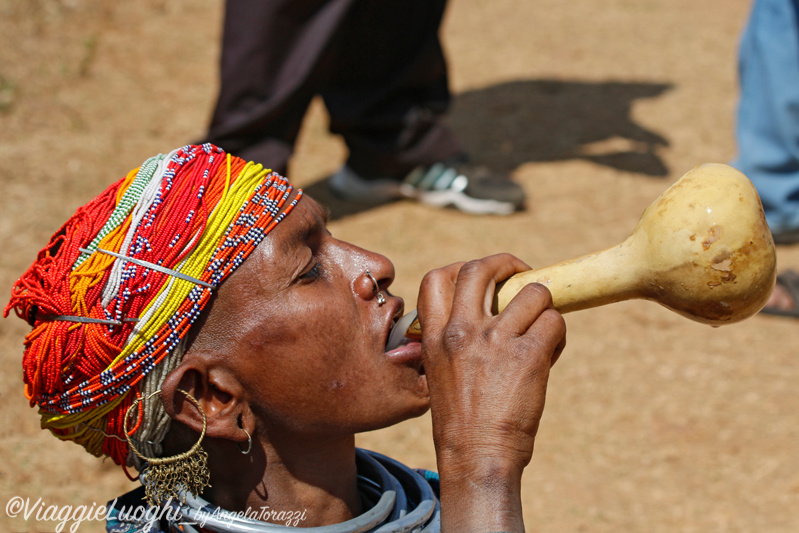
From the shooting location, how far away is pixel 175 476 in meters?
1.99

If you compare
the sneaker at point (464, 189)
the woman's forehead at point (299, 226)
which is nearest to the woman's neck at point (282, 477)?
the woman's forehead at point (299, 226)

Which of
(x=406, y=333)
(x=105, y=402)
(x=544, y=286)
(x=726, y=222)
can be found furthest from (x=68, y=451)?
(x=726, y=222)

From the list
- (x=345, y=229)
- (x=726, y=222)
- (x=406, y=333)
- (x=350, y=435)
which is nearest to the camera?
(x=726, y=222)

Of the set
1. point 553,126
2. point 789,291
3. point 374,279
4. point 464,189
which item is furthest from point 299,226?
point 553,126

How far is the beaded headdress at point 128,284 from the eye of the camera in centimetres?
187

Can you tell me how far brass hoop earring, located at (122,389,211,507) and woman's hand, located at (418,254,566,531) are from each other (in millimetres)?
575

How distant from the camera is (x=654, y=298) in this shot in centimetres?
187

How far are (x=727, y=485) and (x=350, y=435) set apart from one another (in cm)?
224

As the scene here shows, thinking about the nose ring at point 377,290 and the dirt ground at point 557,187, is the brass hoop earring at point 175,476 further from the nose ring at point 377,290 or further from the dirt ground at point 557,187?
the dirt ground at point 557,187

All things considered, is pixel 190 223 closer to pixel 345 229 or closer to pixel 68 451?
pixel 68 451

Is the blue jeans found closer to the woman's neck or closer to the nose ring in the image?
the nose ring

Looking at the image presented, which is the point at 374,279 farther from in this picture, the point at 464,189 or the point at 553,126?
the point at 553,126

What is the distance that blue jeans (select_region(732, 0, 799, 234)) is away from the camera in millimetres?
5062

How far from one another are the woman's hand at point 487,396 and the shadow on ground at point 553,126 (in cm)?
429
